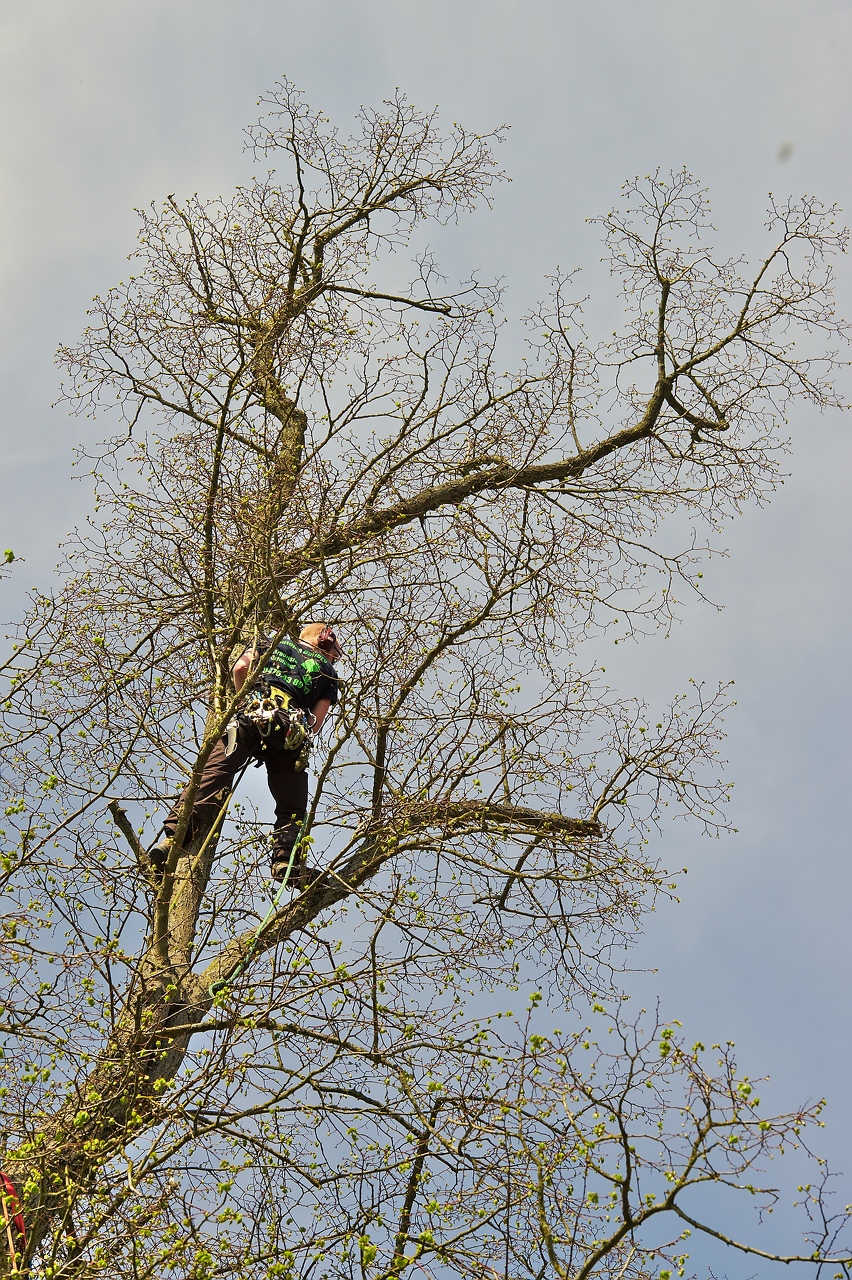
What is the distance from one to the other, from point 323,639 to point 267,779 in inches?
33.3

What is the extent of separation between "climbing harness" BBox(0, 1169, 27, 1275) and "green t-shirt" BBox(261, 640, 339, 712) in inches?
113

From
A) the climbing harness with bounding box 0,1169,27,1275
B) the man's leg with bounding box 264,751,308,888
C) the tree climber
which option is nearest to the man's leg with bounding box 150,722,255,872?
the tree climber

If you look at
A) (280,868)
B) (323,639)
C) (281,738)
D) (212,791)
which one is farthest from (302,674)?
(280,868)

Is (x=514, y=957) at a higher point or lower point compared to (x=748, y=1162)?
higher

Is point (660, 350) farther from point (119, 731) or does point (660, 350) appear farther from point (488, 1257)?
point (488, 1257)

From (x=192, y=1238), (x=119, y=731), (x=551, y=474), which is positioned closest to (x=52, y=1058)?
(x=192, y=1238)

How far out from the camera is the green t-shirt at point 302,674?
24.6ft

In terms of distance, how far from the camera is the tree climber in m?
6.96

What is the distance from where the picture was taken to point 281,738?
7.42 meters

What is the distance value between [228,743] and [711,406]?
466cm

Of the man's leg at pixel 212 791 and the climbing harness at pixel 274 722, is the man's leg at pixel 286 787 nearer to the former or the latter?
the climbing harness at pixel 274 722

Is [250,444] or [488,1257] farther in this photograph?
[250,444]

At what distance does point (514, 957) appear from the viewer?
7387mm

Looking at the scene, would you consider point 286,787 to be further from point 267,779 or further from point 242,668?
point 242,668
